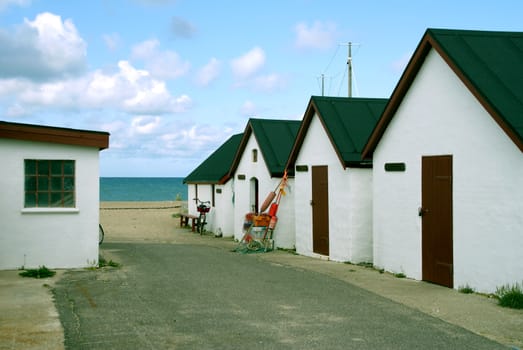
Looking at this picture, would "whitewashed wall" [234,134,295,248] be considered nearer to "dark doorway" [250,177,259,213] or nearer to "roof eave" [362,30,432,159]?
"dark doorway" [250,177,259,213]

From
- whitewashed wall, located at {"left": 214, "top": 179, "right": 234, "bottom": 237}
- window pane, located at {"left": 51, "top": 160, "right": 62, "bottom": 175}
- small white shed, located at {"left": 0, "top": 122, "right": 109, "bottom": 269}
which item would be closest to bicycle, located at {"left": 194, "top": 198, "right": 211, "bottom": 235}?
whitewashed wall, located at {"left": 214, "top": 179, "right": 234, "bottom": 237}

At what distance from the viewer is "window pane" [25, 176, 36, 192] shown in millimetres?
14445

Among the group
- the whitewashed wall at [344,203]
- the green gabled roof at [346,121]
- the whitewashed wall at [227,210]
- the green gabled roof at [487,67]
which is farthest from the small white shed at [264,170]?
the green gabled roof at [487,67]

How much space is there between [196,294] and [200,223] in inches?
755

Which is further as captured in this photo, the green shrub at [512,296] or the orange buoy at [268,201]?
the orange buoy at [268,201]

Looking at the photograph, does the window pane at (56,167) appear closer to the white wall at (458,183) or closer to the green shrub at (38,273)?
the green shrub at (38,273)

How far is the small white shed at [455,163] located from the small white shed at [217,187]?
45.8 feet

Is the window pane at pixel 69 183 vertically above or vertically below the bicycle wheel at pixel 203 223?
above

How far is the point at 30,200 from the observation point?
1449cm

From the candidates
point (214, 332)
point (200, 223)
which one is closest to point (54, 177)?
point (214, 332)

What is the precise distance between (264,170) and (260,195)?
1.06m

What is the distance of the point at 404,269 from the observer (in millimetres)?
14312

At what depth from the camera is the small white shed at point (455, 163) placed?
10.9 metres

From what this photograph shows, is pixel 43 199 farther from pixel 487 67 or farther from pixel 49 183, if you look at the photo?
pixel 487 67
